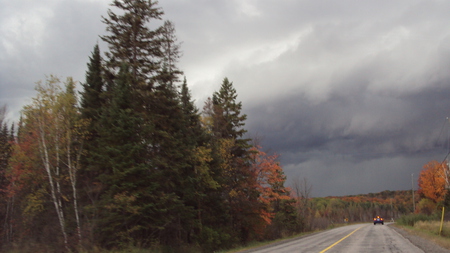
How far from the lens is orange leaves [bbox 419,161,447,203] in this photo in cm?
7535

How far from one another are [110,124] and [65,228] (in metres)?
6.56

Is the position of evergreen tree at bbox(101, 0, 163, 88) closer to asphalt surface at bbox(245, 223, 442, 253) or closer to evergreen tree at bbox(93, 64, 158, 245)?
evergreen tree at bbox(93, 64, 158, 245)

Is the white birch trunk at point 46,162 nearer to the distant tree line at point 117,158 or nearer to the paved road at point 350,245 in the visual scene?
the distant tree line at point 117,158

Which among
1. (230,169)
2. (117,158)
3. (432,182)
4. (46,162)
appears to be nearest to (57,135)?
(46,162)

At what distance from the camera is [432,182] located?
78.8m

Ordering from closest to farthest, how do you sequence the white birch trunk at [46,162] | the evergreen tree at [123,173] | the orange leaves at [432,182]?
the evergreen tree at [123,173] < the white birch trunk at [46,162] < the orange leaves at [432,182]

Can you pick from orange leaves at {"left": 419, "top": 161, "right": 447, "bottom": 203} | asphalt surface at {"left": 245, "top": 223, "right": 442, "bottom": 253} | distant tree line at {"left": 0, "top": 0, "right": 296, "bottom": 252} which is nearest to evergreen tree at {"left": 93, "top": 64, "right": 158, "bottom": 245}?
distant tree line at {"left": 0, "top": 0, "right": 296, "bottom": 252}

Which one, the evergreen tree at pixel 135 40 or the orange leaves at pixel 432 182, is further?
the orange leaves at pixel 432 182

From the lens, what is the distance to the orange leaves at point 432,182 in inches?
2967

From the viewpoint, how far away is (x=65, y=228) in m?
18.8

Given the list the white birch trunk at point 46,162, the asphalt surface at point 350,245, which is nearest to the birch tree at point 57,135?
the white birch trunk at point 46,162

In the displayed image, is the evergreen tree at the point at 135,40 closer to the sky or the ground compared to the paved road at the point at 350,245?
closer to the sky

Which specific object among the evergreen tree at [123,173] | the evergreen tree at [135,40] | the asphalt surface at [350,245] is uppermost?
the evergreen tree at [135,40]

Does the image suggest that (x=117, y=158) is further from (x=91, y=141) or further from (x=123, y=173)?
(x=91, y=141)
